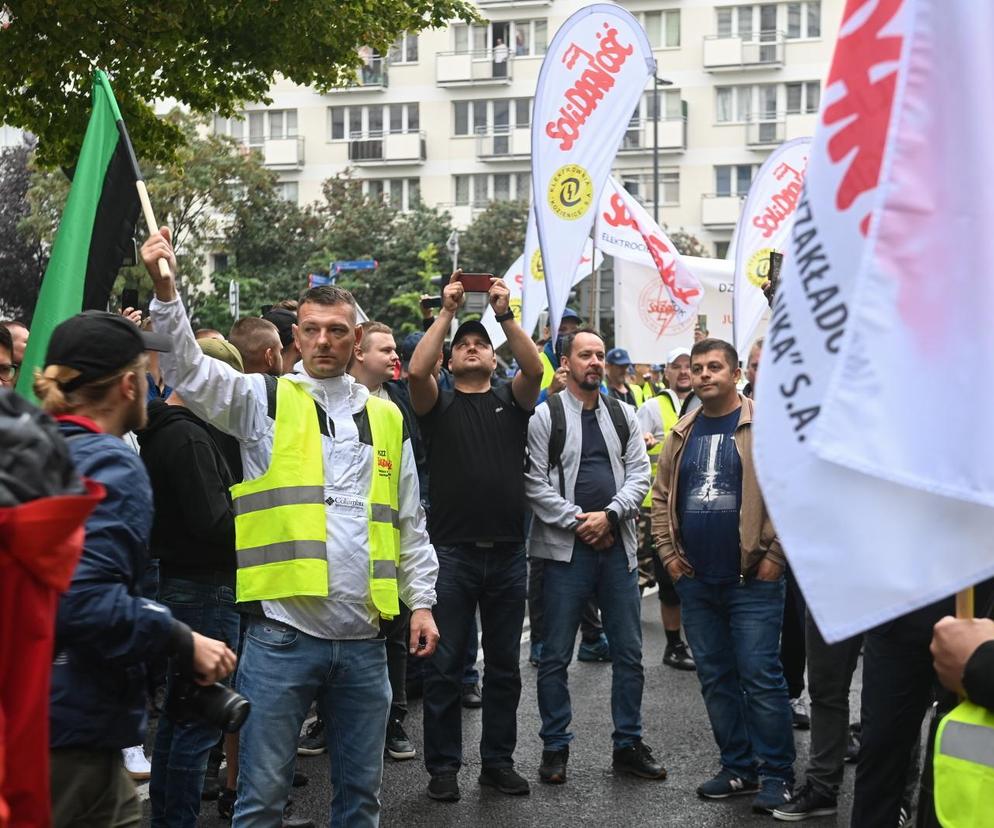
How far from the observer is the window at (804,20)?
170 ft

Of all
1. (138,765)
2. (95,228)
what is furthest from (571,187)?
(95,228)

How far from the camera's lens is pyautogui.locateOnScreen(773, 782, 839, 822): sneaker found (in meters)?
6.39

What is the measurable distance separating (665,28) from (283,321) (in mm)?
47552

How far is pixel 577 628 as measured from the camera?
7340 millimetres

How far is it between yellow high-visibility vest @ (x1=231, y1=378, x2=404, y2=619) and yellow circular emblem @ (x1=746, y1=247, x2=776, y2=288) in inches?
395

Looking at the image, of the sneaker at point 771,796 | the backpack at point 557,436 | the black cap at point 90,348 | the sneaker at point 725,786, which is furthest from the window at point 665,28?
the black cap at point 90,348

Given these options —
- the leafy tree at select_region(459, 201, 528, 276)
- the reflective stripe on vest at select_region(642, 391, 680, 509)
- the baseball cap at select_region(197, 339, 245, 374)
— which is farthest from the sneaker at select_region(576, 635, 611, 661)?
the leafy tree at select_region(459, 201, 528, 276)

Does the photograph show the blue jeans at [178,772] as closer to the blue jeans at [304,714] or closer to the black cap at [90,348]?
the blue jeans at [304,714]

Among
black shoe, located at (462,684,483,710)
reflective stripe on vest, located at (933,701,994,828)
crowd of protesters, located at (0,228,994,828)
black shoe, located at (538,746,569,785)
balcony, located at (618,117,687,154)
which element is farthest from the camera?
balcony, located at (618,117,687,154)

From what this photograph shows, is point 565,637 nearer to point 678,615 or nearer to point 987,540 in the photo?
point 678,615

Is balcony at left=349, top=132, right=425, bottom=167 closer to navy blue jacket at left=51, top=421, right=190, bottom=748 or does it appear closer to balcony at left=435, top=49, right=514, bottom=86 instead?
balcony at left=435, top=49, right=514, bottom=86

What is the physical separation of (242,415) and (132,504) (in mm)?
1215

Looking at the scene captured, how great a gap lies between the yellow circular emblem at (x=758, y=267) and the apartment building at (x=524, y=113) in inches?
1475

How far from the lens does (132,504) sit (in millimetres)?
3529
